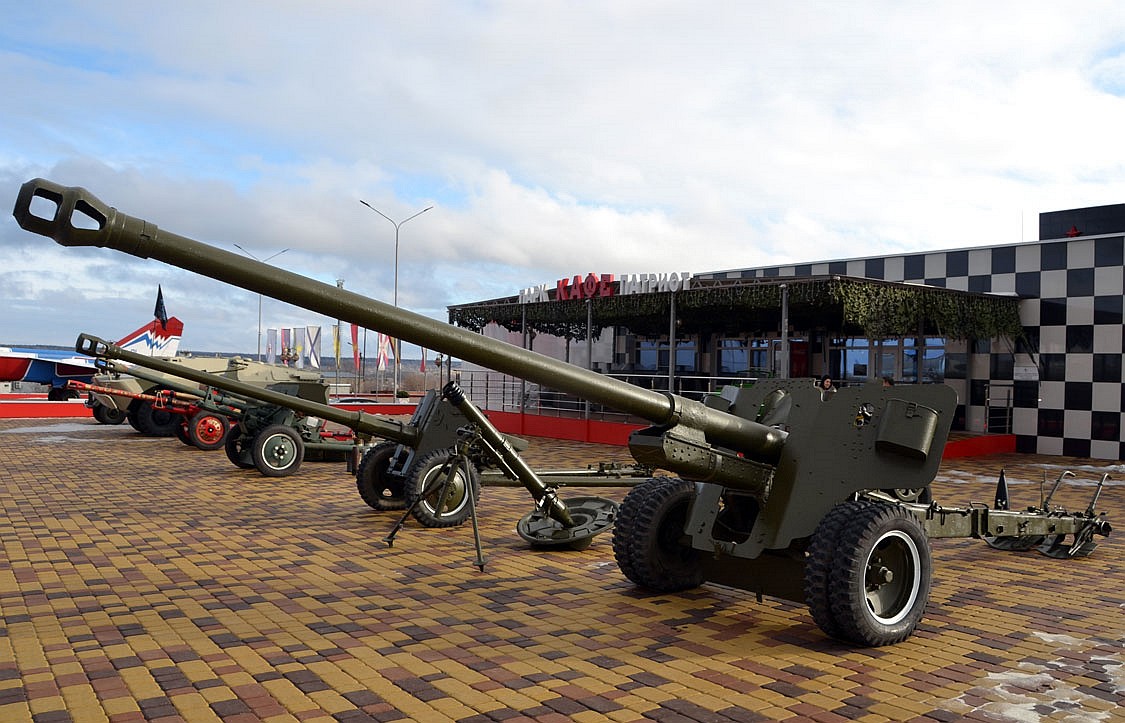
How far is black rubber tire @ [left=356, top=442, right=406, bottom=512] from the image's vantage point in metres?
9.27

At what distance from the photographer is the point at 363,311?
4121 mm

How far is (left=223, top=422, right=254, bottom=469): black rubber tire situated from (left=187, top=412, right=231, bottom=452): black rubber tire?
9.27 feet

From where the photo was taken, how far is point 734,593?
6051 millimetres

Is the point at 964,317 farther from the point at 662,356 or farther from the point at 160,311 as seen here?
the point at 160,311

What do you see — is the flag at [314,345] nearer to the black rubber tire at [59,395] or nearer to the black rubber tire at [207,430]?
the black rubber tire at [59,395]

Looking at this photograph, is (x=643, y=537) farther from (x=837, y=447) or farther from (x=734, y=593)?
(x=837, y=447)

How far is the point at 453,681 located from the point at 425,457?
14.7 ft

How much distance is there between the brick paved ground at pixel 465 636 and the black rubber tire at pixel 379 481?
0.76 metres

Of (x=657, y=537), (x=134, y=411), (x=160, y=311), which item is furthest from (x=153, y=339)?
(x=657, y=537)

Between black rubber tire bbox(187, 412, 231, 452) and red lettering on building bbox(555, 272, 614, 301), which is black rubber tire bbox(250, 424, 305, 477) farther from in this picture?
red lettering on building bbox(555, 272, 614, 301)


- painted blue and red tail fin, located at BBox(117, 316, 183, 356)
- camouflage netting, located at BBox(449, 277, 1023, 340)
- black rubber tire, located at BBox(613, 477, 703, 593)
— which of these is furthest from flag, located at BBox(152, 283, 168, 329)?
black rubber tire, located at BBox(613, 477, 703, 593)

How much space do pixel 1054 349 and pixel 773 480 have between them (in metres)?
14.2

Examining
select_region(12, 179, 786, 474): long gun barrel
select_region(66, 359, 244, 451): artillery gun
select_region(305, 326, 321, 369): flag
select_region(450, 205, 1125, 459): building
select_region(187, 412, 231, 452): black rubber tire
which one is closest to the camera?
select_region(12, 179, 786, 474): long gun barrel

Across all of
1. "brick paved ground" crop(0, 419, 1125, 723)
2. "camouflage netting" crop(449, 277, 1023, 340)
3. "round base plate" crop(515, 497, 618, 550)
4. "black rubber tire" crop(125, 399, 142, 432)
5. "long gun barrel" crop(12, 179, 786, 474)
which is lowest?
"brick paved ground" crop(0, 419, 1125, 723)
